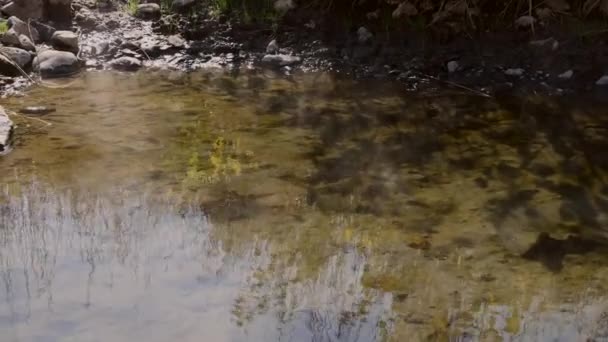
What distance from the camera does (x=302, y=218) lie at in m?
4.39

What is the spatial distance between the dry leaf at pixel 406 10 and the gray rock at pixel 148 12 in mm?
2625

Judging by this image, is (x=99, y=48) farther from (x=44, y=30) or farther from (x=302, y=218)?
(x=302, y=218)

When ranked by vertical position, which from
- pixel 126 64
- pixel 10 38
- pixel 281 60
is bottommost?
pixel 126 64

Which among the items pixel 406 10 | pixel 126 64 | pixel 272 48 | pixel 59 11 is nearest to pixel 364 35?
pixel 406 10

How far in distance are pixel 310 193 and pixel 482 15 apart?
3.68 meters

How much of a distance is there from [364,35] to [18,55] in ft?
11.0

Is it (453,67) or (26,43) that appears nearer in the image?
(453,67)

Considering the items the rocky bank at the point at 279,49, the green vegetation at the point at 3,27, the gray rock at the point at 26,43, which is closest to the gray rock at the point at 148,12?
the rocky bank at the point at 279,49

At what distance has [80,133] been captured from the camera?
5.71 meters

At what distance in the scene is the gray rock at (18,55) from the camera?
23.3 feet

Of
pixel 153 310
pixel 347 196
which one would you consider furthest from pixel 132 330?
pixel 347 196

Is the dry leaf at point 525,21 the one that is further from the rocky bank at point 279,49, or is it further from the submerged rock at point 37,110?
the submerged rock at point 37,110

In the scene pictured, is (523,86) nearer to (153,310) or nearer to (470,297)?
(470,297)

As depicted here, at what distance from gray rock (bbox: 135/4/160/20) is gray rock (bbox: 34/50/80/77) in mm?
1165
